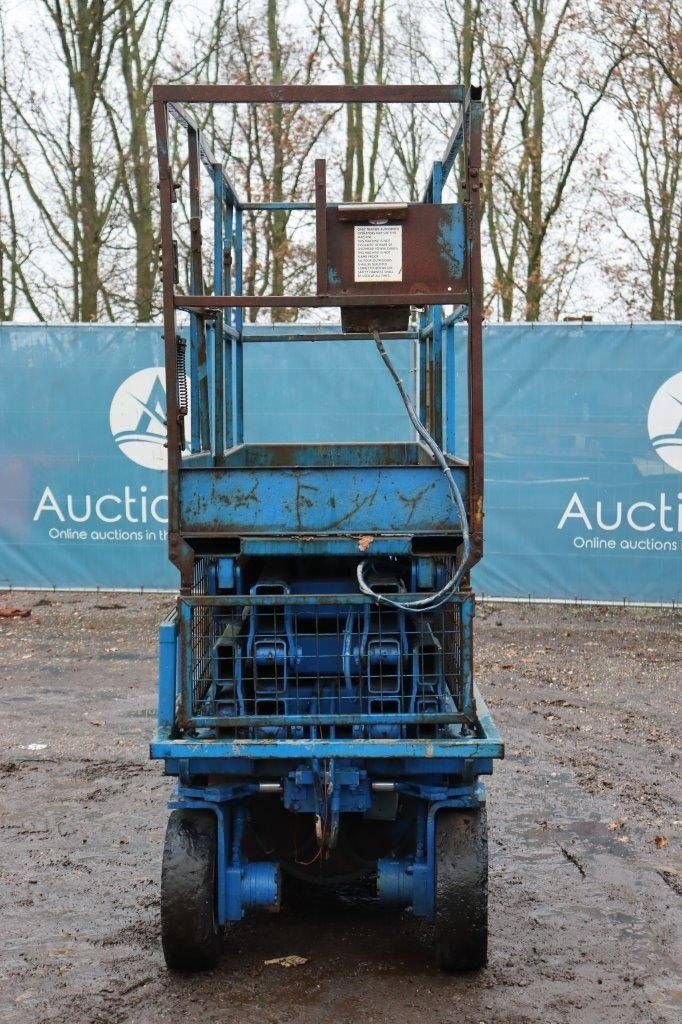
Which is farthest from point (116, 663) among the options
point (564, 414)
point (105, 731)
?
point (564, 414)

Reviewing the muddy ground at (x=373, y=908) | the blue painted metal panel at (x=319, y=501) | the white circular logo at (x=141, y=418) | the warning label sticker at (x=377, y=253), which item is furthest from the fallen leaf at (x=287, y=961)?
the white circular logo at (x=141, y=418)

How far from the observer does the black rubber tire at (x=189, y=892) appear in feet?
13.9

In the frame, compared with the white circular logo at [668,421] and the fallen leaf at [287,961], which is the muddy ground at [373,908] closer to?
the fallen leaf at [287,961]

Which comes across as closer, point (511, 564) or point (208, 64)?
point (511, 564)

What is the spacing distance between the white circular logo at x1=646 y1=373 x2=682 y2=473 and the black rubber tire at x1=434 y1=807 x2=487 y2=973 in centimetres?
747

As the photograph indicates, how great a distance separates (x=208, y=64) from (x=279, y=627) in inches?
765

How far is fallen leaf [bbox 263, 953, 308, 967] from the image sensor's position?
4520 mm

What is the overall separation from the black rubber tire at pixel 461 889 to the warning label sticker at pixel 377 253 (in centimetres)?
204

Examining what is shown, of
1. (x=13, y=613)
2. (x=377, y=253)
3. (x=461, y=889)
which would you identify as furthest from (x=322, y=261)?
(x=13, y=613)

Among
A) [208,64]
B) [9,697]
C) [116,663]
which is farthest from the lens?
[208,64]

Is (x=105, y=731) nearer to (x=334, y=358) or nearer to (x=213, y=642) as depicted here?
(x=213, y=642)

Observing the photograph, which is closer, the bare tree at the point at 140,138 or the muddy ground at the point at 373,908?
the muddy ground at the point at 373,908

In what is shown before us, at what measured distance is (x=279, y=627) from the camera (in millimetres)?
4684

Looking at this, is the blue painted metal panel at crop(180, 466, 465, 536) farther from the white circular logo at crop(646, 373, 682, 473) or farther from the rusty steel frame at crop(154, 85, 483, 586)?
the white circular logo at crop(646, 373, 682, 473)
